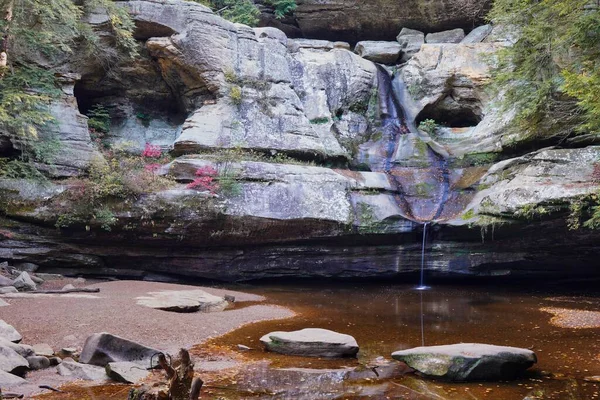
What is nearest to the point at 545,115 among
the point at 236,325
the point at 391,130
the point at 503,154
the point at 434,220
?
the point at 503,154

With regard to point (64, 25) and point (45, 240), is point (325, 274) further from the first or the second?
point (64, 25)

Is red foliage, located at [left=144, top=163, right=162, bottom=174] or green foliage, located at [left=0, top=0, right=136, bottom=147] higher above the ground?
green foliage, located at [left=0, top=0, right=136, bottom=147]

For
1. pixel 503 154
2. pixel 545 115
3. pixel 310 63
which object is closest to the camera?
pixel 545 115

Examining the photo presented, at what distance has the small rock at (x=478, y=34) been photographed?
22875 millimetres

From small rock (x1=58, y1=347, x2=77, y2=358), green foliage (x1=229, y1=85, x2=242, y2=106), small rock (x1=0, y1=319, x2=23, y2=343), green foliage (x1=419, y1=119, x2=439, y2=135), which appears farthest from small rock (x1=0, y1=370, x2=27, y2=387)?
green foliage (x1=419, y1=119, x2=439, y2=135)

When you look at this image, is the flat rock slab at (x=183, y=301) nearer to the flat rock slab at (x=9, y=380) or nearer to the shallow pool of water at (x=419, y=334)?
the shallow pool of water at (x=419, y=334)

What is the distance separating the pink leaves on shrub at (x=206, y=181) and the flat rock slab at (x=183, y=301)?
161 inches

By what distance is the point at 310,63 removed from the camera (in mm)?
20531

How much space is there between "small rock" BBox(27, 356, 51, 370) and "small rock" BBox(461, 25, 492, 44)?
2252 cm

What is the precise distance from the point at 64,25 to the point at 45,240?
23.7 feet

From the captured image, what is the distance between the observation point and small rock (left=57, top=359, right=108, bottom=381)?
588cm

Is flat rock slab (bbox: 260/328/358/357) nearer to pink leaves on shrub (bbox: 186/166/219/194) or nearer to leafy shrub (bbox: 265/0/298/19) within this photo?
pink leaves on shrub (bbox: 186/166/219/194)

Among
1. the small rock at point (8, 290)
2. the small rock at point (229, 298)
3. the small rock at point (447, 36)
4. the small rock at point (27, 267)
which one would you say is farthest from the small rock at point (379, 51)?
the small rock at point (8, 290)

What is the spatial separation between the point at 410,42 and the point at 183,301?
19.1 m
